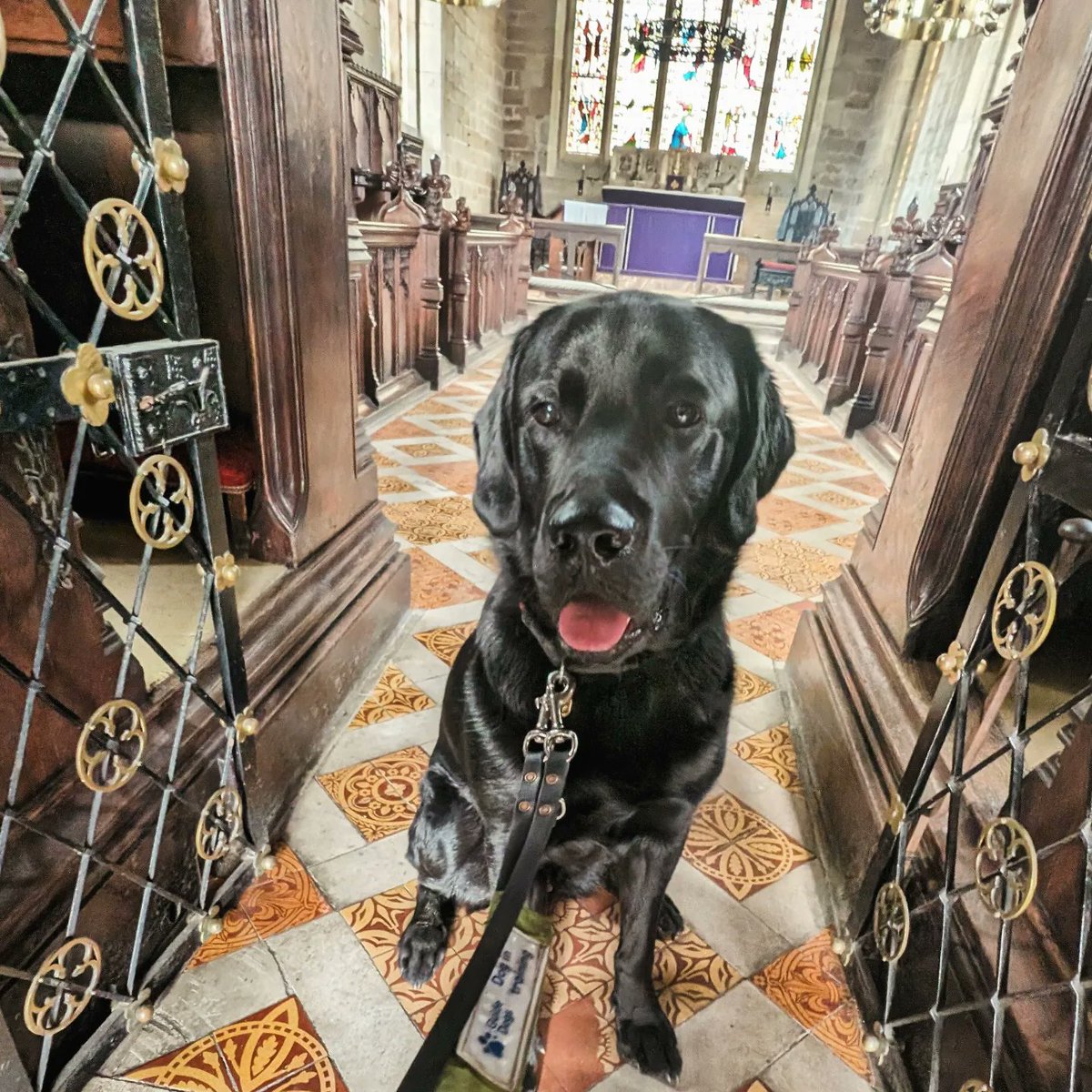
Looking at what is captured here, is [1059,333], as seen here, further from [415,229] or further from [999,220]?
[415,229]

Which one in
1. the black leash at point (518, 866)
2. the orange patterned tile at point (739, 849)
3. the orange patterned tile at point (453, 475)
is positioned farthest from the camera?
the orange patterned tile at point (453, 475)

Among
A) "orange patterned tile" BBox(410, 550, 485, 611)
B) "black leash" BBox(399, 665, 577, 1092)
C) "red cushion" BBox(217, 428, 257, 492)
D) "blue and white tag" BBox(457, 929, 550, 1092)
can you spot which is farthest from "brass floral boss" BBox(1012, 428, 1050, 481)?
"orange patterned tile" BBox(410, 550, 485, 611)

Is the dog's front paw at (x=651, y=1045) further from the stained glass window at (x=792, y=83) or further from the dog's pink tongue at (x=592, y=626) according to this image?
the stained glass window at (x=792, y=83)

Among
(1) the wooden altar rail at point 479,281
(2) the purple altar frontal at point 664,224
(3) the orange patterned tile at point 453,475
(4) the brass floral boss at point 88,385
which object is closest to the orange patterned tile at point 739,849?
(4) the brass floral boss at point 88,385

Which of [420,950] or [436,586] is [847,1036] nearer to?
[420,950]

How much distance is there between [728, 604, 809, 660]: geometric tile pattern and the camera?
2.64 metres

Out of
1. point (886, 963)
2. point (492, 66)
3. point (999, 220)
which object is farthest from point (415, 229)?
point (492, 66)

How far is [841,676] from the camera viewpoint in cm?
179

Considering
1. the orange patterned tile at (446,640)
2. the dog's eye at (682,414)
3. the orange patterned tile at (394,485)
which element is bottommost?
the orange patterned tile at (394,485)

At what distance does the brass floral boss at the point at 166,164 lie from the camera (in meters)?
0.87

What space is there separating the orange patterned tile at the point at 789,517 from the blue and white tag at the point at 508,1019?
3.23m

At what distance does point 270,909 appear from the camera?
4.73 feet

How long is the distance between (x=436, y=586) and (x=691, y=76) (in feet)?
53.8

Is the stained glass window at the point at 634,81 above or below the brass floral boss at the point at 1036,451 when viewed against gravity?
above
